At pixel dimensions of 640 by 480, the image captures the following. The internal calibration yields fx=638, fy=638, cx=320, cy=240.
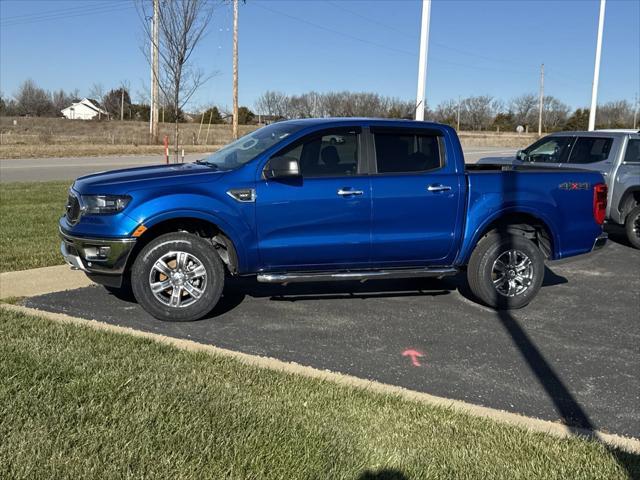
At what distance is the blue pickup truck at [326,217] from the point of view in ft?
18.7

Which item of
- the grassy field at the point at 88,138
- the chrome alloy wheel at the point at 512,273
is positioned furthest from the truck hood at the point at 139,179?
the grassy field at the point at 88,138

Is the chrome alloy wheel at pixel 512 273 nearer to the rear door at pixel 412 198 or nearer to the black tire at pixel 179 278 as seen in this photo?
the rear door at pixel 412 198

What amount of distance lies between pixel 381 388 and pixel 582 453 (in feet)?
4.45

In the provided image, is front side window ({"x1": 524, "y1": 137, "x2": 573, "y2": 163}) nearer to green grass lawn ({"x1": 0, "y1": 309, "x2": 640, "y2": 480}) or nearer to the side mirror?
the side mirror

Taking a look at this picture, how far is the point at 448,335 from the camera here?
5.73 m

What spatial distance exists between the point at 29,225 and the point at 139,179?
5375 mm

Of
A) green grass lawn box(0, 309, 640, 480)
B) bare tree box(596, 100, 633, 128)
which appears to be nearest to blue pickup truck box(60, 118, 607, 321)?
green grass lawn box(0, 309, 640, 480)

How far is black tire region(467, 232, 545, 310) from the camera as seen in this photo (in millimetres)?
6559

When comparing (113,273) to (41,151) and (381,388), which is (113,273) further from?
(41,151)

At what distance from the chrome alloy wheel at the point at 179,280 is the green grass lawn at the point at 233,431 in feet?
4.02

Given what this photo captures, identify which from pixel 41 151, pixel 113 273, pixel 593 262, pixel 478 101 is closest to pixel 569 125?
pixel 478 101

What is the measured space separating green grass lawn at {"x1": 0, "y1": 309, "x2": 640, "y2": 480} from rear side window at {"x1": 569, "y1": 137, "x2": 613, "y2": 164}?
7.54m

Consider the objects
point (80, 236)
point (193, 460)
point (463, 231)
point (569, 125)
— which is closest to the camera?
point (193, 460)

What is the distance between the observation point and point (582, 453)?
11.6ft
